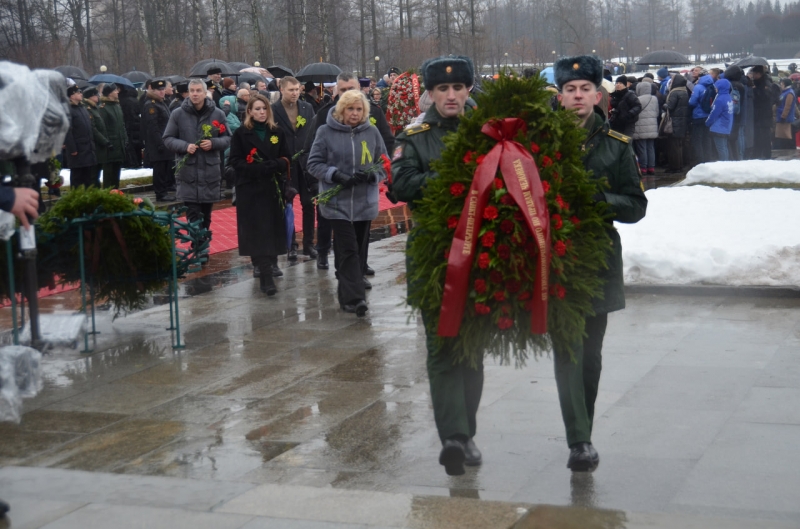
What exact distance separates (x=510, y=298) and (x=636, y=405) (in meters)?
1.77

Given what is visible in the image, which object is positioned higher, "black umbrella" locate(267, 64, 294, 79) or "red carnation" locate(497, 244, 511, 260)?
"black umbrella" locate(267, 64, 294, 79)

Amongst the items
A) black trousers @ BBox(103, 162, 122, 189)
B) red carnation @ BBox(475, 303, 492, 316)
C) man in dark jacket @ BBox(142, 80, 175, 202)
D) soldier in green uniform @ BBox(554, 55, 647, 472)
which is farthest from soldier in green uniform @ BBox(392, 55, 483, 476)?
black trousers @ BBox(103, 162, 122, 189)

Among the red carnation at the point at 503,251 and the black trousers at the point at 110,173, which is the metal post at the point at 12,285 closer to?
the red carnation at the point at 503,251

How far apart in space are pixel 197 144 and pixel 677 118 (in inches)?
480

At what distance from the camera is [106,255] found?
8195 mm

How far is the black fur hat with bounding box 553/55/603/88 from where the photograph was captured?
5.25 m

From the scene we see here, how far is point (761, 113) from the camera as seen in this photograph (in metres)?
22.2

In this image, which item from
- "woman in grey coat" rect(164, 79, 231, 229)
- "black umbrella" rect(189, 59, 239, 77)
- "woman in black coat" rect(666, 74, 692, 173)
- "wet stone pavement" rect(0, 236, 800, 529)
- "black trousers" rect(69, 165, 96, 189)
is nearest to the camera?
"wet stone pavement" rect(0, 236, 800, 529)

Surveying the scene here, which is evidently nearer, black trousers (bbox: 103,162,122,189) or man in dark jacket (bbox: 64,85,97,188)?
man in dark jacket (bbox: 64,85,97,188)

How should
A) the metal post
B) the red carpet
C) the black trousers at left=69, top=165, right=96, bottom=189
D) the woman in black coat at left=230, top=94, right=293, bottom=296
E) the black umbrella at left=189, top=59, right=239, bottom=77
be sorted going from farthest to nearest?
the black umbrella at left=189, top=59, right=239, bottom=77
the black trousers at left=69, top=165, right=96, bottom=189
the red carpet
the woman in black coat at left=230, top=94, right=293, bottom=296
the metal post

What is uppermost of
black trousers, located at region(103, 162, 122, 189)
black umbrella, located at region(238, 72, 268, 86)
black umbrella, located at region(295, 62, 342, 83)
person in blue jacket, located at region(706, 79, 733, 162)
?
black umbrella, located at region(295, 62, 342, 83)

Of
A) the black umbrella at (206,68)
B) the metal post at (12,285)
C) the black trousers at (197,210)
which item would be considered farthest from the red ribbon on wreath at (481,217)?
the black umbrella at (206,68)

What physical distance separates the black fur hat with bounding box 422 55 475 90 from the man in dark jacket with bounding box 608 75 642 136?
14437mm

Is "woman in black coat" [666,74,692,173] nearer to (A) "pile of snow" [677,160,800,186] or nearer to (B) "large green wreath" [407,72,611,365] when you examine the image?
(A) "pile of snow" [677,160,800,186]
